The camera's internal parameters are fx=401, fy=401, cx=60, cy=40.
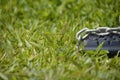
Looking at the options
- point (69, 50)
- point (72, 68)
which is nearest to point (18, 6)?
point (69, 50)

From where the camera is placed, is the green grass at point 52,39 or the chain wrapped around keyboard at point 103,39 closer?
the green grass at point 52,39

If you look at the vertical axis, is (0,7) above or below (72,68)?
above

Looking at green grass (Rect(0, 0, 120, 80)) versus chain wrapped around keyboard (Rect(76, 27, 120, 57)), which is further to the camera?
chain wrapped around keyboard (Rect(76, 27, 120, 57))

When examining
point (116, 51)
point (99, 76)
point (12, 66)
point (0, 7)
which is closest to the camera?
point (99, 76)

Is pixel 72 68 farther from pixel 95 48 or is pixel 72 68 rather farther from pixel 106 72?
pixel 95 48
